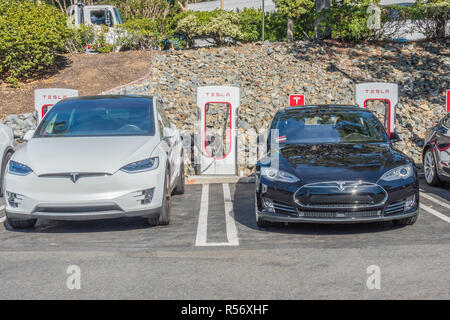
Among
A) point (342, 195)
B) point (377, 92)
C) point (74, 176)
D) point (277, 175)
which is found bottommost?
point (342, 195)

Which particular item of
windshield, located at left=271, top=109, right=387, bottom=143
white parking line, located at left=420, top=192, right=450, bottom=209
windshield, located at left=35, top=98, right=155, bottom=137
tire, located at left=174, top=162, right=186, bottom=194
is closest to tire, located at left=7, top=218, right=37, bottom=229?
windshield, located at left=35, top=98, right=155, bottom=137

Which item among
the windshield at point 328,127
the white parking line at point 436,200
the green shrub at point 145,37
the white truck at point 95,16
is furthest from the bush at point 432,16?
the windshield at point 328,127

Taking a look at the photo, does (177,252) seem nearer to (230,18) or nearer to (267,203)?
(267,203)

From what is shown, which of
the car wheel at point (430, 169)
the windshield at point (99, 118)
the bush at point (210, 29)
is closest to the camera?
the windshield at point (99, 118)

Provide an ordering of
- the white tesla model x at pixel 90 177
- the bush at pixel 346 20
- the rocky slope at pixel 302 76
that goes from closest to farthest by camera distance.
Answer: the white tesla model x at pixel 90 177
the rocky slope at pixel 302 76
the bush at pixel 346 20

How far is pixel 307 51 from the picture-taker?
69.7 ft

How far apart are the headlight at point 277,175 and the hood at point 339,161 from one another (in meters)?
0.06

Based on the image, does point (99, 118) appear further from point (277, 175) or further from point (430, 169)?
point (430, 169)

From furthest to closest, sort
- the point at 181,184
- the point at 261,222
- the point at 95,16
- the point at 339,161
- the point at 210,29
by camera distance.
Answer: the point at 95,16 < the point at 210,29 < the point at 181,184 < the point at 261,222 < the point at 339,161

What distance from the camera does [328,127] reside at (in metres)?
8.42

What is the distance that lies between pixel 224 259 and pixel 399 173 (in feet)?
7.83

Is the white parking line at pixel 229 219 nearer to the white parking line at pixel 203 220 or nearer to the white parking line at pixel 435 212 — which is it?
the white parking line at pixel 203 220

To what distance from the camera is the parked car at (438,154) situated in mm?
9849

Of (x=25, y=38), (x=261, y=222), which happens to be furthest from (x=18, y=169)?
(x=25, y=38)
